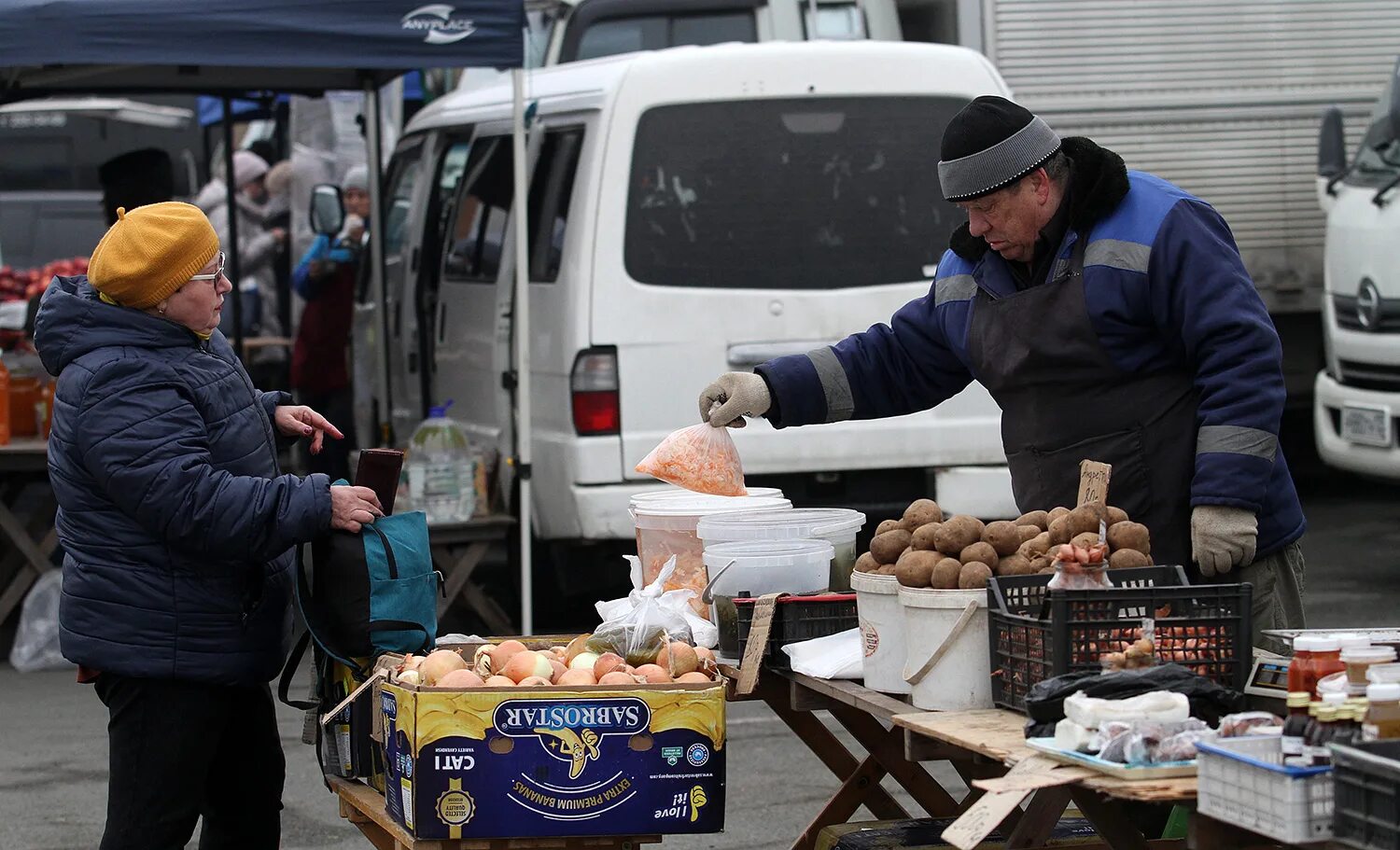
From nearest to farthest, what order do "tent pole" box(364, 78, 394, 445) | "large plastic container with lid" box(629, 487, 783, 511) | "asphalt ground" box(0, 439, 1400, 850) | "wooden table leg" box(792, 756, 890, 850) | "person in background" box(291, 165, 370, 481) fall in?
"wooden table leg" box(792, 756, 890, 850) < "large plastic container with lid" box(629, 487, 783, 511) < "asphalt ground" box(0, 439, 1400, 850) < "tent pole" box(364, 78, 394, 445) < "person in background" box(291, 165, 370, 481)

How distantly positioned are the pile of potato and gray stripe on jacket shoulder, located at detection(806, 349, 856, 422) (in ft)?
3.30

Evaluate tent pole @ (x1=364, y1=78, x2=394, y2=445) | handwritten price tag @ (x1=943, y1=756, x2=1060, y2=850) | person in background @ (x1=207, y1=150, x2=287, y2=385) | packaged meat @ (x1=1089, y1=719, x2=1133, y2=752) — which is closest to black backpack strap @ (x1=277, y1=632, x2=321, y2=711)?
handwritten price tag @ (x1=943, y1=756, x2=1060, y2=850)

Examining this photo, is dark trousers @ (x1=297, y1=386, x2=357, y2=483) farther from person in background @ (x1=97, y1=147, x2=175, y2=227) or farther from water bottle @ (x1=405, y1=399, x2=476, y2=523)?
water bottle @ (x1=405, y1=399, x2=476, y2=523)

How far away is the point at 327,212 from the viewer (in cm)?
1085

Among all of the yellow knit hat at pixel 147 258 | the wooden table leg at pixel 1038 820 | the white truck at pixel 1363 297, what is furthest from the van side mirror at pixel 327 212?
the wooden table leg at pixel 1038 820

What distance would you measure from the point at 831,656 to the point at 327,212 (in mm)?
7621

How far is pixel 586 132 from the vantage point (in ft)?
25.2

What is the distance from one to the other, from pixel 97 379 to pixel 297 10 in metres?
3.59

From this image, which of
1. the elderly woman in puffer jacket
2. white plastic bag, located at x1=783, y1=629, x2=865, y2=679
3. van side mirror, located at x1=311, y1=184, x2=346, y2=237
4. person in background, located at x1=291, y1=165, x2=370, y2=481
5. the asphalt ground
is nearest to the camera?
white plastic bag, located at x1=783, y1=629, x2=865, y2=679

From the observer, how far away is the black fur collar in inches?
157

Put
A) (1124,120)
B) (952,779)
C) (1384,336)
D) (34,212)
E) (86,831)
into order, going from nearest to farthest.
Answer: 1. (86,831)
2. (952,779)
3. (1384,336)
4. (1124,120)
5. (34,212)

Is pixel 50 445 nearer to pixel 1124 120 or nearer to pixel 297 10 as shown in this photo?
pixel 297 10

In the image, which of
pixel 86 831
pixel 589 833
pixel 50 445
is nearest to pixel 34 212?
pixel 86 831

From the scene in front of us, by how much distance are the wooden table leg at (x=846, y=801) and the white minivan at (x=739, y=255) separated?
3.17m
